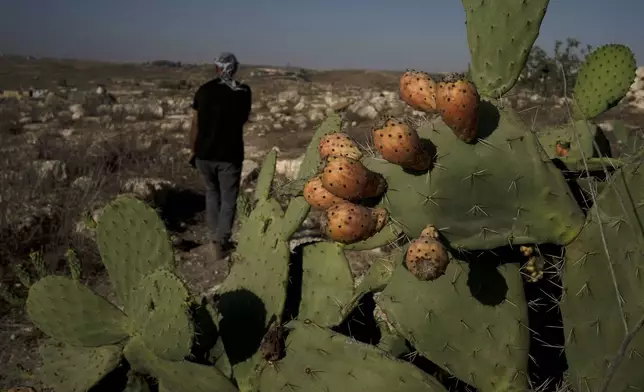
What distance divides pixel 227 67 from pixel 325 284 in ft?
9.48

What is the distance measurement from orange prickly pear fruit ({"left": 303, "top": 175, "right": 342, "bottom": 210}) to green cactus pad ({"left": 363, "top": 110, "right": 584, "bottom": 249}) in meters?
0.16

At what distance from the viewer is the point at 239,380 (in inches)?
92.1

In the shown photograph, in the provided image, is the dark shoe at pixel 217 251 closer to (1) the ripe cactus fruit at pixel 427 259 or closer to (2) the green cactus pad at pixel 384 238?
(2) the green cactus pad at pixel 384 238

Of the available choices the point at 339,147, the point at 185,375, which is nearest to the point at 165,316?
the point at 185,375

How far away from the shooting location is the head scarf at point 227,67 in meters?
4.88

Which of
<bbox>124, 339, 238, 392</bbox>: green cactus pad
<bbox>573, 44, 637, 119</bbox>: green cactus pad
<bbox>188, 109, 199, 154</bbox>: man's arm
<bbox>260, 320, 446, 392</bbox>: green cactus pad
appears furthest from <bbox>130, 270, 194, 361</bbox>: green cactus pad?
<bbox>188, 109, 199, 154</bbox>: man's arm

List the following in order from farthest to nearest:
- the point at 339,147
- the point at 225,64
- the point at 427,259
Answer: the point at 225,64
the point at 339,147
the point at 427,259

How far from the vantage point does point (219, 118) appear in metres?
4.90

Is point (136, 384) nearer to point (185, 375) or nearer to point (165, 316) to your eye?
point (185, 375)

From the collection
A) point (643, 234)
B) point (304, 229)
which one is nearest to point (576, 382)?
point (643, 234)

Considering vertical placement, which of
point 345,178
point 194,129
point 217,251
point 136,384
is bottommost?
point 217,251

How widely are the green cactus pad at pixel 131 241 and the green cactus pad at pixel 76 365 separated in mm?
203

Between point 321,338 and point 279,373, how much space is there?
177mm

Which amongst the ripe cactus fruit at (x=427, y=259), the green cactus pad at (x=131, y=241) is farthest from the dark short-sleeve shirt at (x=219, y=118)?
the ripe cactus fruit at (x=427, y=259)
